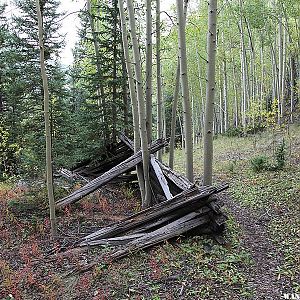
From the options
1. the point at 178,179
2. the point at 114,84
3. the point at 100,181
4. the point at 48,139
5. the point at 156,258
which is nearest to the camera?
the point at 156,258

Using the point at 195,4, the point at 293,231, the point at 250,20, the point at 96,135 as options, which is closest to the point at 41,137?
the point at 96,135

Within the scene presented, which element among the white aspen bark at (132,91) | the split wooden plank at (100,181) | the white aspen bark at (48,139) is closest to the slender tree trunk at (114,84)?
the split wooden plank at (100,181)

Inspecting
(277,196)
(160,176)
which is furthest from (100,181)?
(277,196)

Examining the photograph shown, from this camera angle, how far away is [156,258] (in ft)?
17.9

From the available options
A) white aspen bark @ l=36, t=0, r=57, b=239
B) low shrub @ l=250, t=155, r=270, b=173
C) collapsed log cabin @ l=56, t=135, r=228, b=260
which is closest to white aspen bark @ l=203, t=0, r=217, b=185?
collapsed log cabin @ l=56, t=135, r=228, b=260

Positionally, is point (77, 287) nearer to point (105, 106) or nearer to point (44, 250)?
point (44, 250)

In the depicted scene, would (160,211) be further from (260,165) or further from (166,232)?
(260,165)

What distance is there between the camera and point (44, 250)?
20.3 feet

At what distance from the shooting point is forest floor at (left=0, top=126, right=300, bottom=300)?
4695 mm

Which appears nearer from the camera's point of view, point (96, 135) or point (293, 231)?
point (293, 231)

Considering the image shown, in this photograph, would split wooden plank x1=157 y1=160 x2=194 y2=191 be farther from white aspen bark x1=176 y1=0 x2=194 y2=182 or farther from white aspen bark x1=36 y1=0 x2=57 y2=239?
white aspen bark x1=36 y1=0 x2=57 y2=239

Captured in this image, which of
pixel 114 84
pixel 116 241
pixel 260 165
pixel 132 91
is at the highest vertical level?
pixel 114 84

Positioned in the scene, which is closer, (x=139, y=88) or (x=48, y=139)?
(x=48, y=139)

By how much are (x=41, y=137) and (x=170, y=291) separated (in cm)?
613
